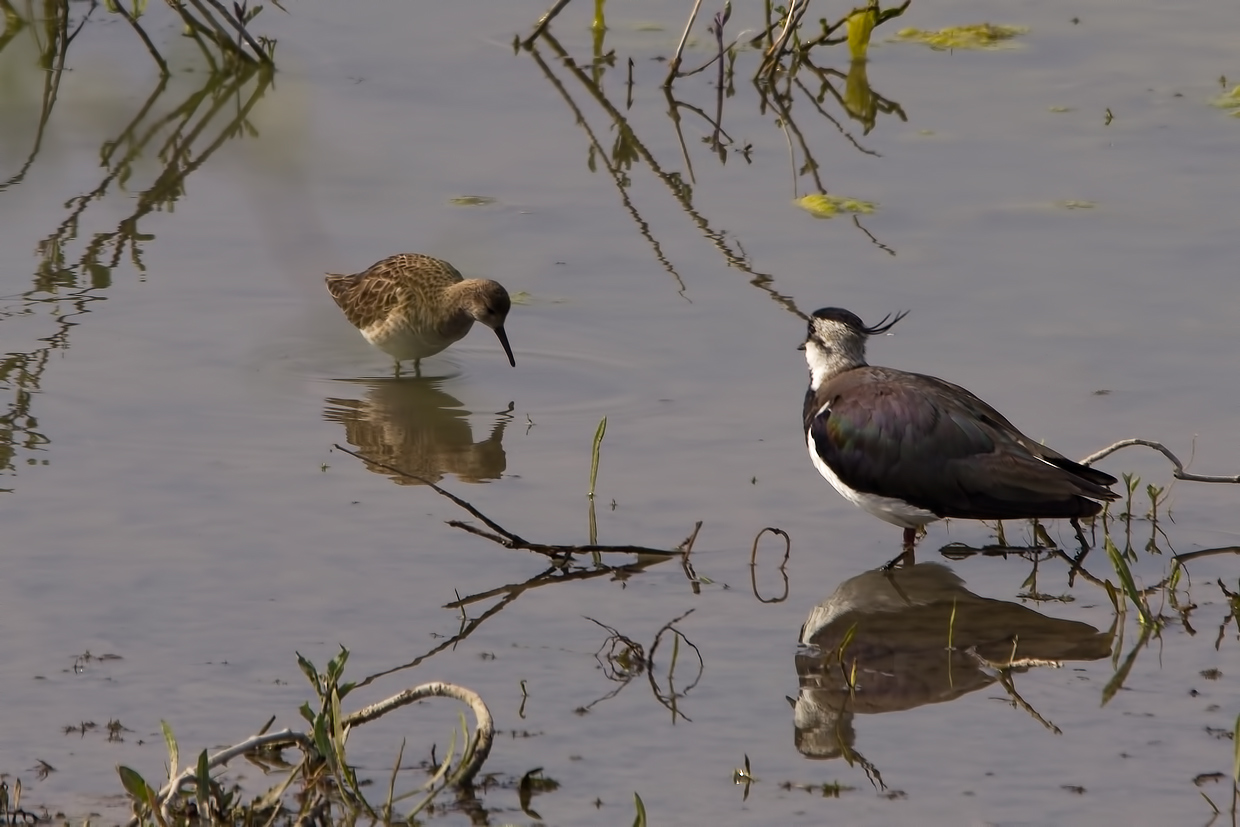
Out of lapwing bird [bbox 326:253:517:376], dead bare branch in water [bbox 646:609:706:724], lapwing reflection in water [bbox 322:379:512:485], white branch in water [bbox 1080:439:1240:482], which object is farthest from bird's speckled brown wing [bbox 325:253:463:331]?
white branch in water [bbox 1080:439:1240:482]

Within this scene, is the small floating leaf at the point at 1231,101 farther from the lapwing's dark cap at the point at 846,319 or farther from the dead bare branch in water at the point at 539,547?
the dead bare branch in water at the point at 539,547

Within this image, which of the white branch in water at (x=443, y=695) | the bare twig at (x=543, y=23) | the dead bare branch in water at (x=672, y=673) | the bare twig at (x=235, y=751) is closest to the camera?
the bare twig at (x=235, y=751)

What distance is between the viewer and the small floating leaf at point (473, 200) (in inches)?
455

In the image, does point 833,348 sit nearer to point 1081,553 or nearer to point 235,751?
point 1081,553

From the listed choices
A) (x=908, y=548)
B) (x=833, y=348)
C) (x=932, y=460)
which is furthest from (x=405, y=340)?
(x=932, y=460)

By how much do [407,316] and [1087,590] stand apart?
3970 mm

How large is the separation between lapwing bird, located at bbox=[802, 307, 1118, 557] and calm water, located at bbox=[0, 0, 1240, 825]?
315 mm

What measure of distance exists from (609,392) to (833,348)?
1425mm

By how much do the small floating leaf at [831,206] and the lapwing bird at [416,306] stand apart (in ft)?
7.71

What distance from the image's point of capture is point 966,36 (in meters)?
14.9

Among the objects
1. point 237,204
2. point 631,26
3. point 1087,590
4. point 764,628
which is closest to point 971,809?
point 764,628

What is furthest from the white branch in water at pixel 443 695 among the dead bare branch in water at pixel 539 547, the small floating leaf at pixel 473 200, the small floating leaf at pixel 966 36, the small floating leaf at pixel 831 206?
the small floating leaf at pixel 966 36

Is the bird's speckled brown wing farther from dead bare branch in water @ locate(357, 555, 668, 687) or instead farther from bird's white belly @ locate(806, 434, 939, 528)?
bird's white belly @ locate(806, 434, 939, 528)

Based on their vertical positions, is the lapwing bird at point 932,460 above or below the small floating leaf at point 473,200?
above
